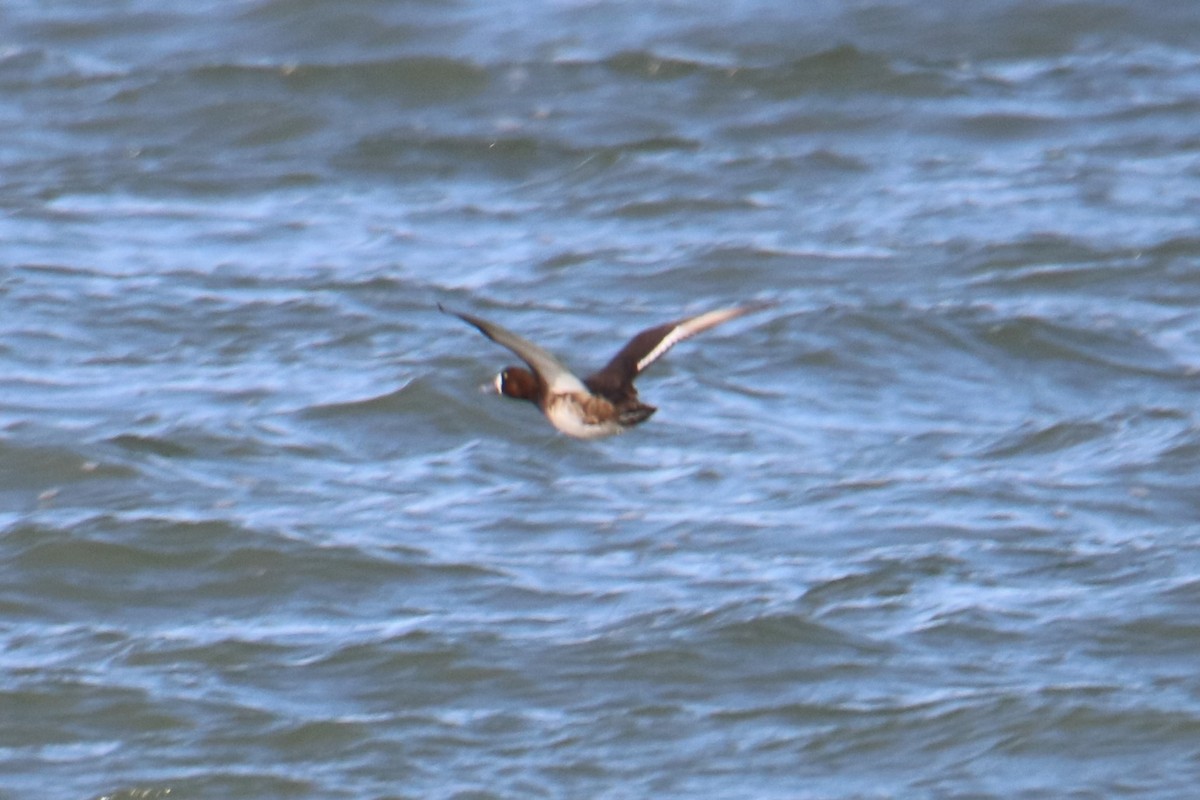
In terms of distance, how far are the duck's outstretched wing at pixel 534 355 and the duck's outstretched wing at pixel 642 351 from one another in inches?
4.0

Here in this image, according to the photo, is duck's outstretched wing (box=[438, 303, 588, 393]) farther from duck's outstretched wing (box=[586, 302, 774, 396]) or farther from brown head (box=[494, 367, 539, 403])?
brown head (box=[494, 367, 539, 403])

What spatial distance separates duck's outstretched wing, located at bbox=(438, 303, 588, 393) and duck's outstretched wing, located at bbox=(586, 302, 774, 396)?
101 millimetres

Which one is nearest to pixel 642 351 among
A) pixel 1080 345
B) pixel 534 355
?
pixel 534 355

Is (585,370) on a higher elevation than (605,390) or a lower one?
lower

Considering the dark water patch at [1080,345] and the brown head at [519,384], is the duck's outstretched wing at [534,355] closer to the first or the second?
the brown head at [519,384]

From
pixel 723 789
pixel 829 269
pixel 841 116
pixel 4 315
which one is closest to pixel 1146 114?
pixel 841 116

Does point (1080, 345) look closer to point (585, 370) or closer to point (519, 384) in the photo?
point (585, 370)

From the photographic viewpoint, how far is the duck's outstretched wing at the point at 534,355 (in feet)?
19.0

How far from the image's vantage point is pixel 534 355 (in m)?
6.04

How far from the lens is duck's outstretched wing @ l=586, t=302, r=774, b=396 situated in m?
6.68

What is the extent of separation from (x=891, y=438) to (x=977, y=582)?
1.50 metres

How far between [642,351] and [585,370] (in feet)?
12.7

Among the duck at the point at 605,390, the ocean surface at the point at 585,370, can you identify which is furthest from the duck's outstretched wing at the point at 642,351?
the ocean surface at the point at 585,370

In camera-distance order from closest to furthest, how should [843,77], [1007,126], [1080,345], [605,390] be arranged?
[605,390] < [1080,345] < [1007,126] < [843,77]
